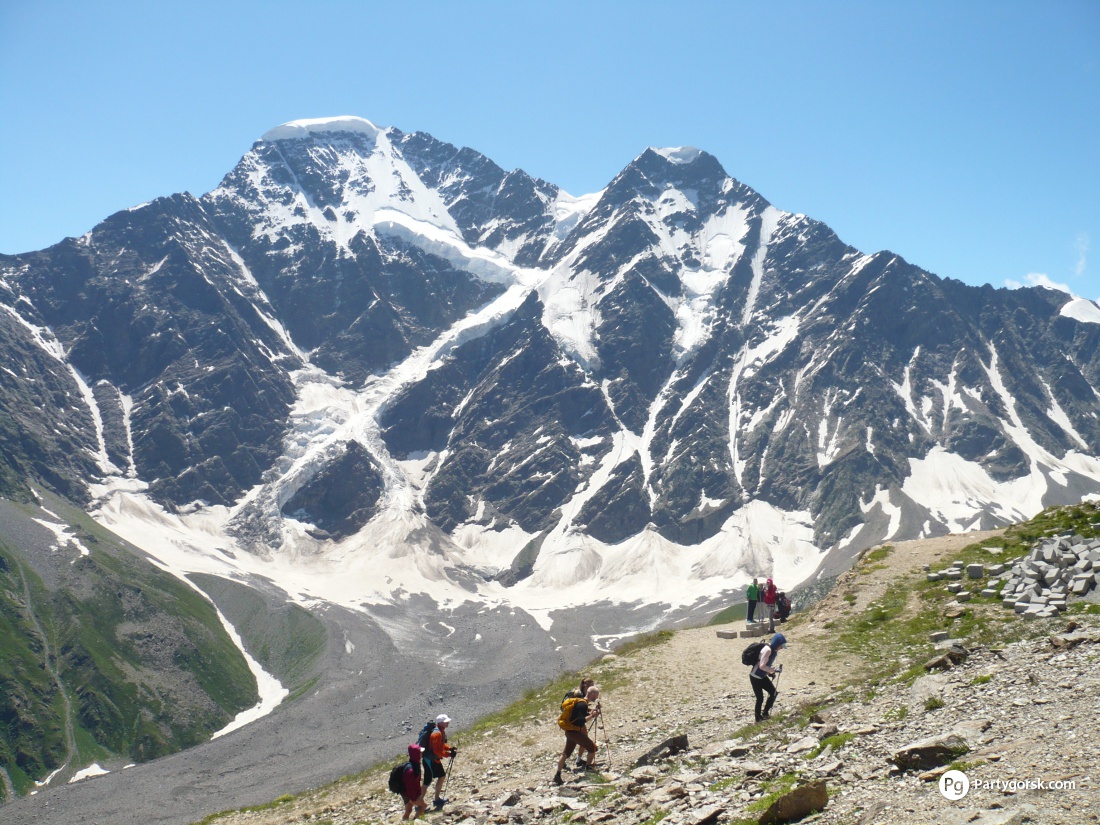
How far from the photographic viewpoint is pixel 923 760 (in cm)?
1781

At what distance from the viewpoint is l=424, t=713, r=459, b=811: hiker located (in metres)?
26.3

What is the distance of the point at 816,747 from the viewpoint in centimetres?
2123

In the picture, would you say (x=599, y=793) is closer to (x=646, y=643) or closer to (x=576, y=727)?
(x=576, y=727)

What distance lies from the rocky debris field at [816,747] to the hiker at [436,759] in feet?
2.33

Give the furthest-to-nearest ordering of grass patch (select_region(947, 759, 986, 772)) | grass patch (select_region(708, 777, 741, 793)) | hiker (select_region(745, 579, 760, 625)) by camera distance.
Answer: hiker (select_region(745, 579, 760, 625)) → grass patch (select_region(708, 777, 741, 793)) → grass patch (select_region(947, 759, 986, 772))

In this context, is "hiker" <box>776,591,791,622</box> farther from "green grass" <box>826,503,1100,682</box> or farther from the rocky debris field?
the rocky debris field

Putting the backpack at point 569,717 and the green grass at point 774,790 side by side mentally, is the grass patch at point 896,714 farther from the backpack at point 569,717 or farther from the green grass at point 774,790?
the backpack at point 569,717

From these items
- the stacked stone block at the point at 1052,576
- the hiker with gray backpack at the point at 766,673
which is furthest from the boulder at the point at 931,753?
the stacked stone block at the point at 1052,576

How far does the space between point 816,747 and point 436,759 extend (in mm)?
11417

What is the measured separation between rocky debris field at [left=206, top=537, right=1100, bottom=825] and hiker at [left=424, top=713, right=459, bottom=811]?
2.33 ft

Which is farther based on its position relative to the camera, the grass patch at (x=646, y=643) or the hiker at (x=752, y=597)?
the hiker at (x=752, y=597)

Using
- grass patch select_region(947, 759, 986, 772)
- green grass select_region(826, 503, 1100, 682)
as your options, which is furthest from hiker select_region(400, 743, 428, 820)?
green grass select_region(826, 503, 1100, 682)

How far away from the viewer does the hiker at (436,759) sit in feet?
86.3

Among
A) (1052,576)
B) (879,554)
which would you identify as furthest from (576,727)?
(879,554)
